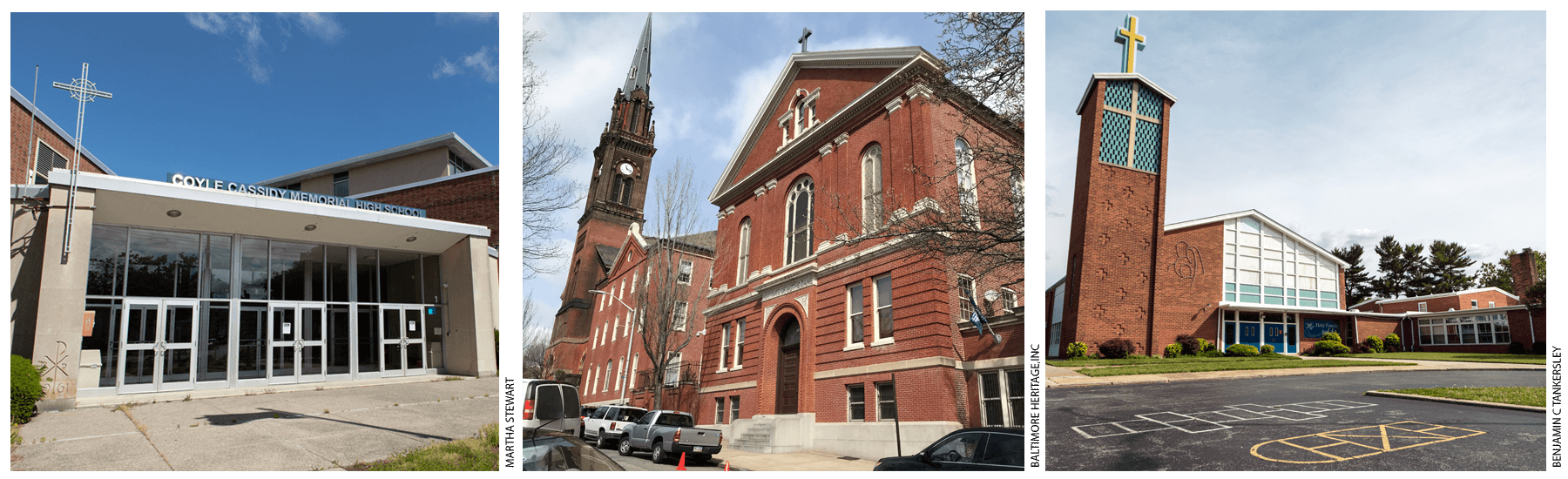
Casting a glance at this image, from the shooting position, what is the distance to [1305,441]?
26.6ft

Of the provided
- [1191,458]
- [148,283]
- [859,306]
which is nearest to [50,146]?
[148,283]

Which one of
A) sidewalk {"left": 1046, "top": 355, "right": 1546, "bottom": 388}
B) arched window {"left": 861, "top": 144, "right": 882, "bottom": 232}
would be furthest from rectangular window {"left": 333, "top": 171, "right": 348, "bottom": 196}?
sidewalk {"left": 1046, "top": 355, "right": 1546, "bottom": 388}

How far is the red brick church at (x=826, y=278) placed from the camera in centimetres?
632

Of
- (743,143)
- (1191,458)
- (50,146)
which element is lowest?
(1191,458)

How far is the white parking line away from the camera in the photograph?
8.98 m

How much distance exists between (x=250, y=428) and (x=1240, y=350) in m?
20.4

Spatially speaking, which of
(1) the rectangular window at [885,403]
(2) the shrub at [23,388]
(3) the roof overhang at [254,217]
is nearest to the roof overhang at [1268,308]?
(1) the rectangular window at [885,403]

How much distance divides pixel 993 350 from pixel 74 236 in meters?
17.0

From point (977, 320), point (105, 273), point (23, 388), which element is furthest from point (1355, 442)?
point (105, 273)

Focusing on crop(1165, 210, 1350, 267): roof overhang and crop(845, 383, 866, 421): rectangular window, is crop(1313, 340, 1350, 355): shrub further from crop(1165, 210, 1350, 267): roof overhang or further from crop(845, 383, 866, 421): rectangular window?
crop(845, 383, 866, 421): rectangular window

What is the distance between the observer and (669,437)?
6625 millimetres

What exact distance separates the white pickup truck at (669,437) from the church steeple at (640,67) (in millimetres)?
3643

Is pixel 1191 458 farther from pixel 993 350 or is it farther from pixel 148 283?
pixel 148 283

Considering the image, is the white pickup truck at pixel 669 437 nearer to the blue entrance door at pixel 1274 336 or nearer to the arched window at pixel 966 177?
the arched window at pixel 966 177
